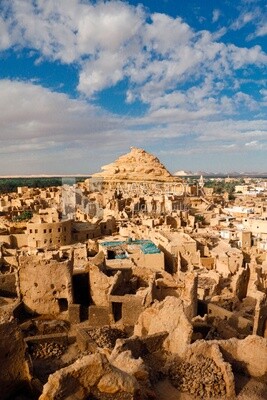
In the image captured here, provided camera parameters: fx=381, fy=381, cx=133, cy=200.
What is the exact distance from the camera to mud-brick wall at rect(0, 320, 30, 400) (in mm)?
9242

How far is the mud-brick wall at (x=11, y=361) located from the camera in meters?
Answer: 9.24

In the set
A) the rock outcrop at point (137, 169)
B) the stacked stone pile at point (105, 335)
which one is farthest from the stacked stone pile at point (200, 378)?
the rock outcrop at point (137, 169)

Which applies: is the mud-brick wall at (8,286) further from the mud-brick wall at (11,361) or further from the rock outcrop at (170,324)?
the mud-brick wall at (11,361)

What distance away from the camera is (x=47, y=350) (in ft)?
42.1

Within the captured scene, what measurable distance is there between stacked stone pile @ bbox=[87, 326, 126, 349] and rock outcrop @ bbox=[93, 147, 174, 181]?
98985 millimetres

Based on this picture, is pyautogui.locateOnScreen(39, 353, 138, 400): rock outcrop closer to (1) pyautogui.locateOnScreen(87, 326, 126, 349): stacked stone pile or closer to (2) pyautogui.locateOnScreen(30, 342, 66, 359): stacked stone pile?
(1) pyautogui.locateOnScreen(87, 326, 126, 349): stacked stone pile

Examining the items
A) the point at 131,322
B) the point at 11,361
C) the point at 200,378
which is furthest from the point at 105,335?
the point at 200,378

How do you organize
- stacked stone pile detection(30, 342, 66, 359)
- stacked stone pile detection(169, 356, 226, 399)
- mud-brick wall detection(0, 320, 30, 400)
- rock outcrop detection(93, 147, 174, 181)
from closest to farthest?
1. stacked stone pile detection(169, 356, 226, 399)
2. mud-brick wall detection(0, 320, 30, 400)
3. stacked stone pile detection(30, 342, 66, 359)
4. rock outcrop detection(93, 147, 174, 181)

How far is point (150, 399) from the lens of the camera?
8047 mm

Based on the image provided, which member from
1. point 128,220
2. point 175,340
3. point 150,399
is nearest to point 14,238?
point 128,220

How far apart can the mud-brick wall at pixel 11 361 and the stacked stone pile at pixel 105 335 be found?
3.43 meters

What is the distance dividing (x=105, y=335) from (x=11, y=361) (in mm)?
4470

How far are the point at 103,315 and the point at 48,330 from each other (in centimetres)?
218

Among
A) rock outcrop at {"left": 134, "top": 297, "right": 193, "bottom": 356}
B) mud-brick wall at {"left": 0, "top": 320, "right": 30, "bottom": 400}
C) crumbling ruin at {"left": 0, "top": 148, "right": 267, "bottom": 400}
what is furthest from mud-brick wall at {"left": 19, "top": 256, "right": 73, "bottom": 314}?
mud-brick wall at {"left": 0, "top": 320, "right": 30, "bottom": 400}
